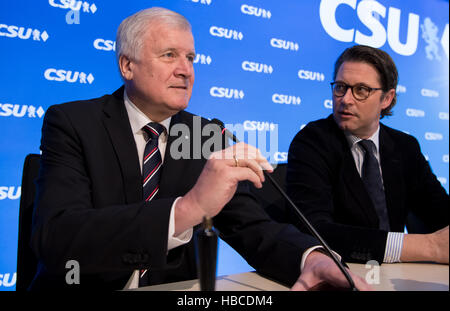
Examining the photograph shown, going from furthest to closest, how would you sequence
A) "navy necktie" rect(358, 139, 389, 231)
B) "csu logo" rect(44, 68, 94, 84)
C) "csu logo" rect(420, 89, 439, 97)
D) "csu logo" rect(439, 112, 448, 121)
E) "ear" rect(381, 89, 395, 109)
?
1. "csu logo" rect(439, 112, 448, 121)
2. "csu logo" rect(420, 89, 439, 97)
3. "csu logo" rect(44, 68, 94, 84)
4. "ear" rect(381, 89, 395, 109)
5. "navy necktie" rect(358, 139, 389, 231)

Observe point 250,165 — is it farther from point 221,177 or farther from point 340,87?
point 340,87

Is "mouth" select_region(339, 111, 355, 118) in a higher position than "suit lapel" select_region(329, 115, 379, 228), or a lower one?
higher

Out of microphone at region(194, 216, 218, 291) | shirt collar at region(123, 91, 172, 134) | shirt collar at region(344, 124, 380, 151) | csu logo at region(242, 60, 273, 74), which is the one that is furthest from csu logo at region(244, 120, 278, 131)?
microphone at region(194, 216, 218, 291)

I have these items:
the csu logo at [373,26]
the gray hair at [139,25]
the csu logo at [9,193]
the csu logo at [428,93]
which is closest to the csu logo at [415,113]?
the csu logo at [428,93]

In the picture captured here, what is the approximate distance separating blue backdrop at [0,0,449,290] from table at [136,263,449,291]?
1.68 meters

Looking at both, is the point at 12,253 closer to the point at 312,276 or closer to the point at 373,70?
the point at 312,276

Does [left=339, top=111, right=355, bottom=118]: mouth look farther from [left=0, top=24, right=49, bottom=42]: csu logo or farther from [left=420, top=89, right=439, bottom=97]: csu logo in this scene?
[left=420, top=89, right=439, bottom=97]: csu logo

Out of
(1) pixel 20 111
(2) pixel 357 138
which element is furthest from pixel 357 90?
(1) pixel 20 111

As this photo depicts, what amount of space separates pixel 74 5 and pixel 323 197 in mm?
1907

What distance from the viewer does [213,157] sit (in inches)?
37.8

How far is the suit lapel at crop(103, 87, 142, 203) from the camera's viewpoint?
1.29 meters

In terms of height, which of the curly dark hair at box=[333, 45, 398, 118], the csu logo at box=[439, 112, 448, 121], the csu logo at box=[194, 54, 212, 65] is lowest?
the curly dark hair at box=[333, 45, 398, 118]
